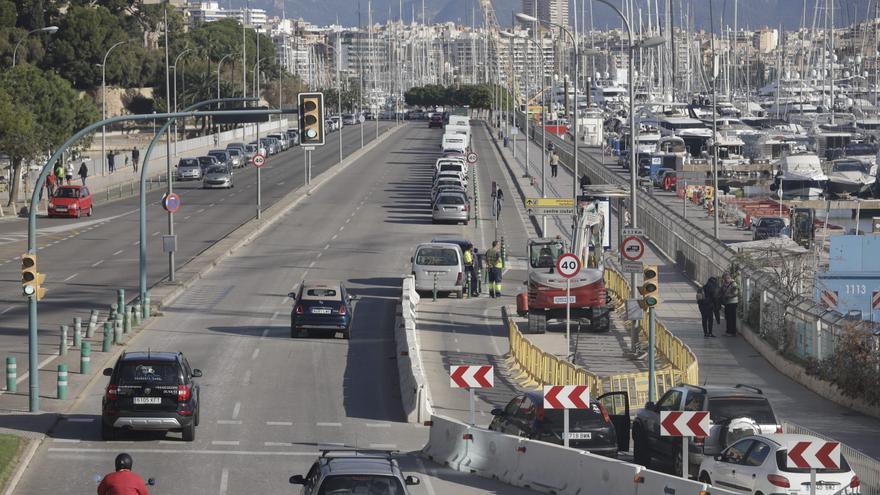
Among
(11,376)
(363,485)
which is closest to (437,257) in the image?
(11,376)

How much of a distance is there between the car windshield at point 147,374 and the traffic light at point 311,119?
7589 millimetres

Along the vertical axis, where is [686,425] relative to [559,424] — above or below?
above

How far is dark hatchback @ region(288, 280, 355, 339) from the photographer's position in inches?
1554

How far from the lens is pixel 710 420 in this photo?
22531 mm

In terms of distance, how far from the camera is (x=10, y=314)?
141ft

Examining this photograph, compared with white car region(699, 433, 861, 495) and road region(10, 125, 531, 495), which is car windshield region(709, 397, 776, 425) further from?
road region(10, 125, 531, 495)

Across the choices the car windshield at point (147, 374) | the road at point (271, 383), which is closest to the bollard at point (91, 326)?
the road at point (271, 383)

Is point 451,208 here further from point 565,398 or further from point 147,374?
→ point 565,398

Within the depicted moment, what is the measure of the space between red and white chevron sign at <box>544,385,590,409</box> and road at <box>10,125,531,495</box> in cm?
146

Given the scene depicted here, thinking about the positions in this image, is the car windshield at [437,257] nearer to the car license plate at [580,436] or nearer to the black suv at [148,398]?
the black suv at [148,398]

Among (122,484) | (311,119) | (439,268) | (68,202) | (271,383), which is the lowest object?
(271,383)

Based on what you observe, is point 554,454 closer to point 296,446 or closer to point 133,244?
point 296,446

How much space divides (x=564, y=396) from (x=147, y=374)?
7.40 meters

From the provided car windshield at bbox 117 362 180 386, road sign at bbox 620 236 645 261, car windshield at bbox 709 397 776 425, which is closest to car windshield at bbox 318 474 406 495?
car windshield at bbox 709 397 776 425
